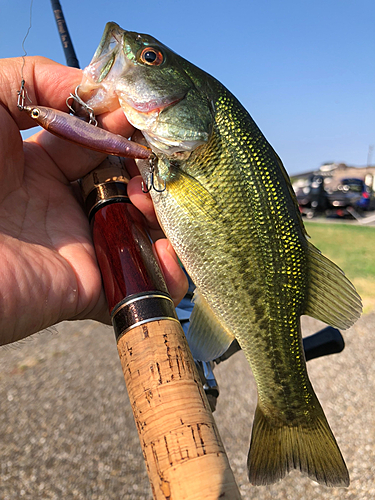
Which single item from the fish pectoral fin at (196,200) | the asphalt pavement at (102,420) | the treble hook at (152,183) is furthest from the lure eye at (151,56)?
the asphalt pavement at (102,420)

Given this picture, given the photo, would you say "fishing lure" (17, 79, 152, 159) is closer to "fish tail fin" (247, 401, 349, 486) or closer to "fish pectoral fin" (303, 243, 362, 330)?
"fish pectoral fin" (303, 243, 362, 330)

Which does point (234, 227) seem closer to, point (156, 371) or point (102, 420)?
point (156, 371)

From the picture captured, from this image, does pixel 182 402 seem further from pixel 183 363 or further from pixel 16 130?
pixel 16 130

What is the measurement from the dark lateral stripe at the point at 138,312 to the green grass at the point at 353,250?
5.69m

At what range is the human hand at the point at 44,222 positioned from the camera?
1393 mm

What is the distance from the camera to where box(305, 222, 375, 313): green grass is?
6828mm

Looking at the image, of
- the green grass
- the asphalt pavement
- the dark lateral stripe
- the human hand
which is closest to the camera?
the dark lateral stripe

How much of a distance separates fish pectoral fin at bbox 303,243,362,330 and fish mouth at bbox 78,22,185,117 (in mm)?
873

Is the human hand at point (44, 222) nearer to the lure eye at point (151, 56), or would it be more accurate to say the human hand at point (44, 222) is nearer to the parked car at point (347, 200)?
the lure eye at point (151, 56)

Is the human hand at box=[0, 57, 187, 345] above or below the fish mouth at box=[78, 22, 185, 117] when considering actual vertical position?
below

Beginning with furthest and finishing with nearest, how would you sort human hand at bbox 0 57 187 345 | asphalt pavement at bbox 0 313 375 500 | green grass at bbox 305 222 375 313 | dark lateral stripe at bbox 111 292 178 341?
green grass at bbox 305 222 375 313 < asphalt pavement at bbox 0 313 375 500 < human hand at bbox 0 57 187 345 < dark lateral stripe at bbox 111 292 178 341

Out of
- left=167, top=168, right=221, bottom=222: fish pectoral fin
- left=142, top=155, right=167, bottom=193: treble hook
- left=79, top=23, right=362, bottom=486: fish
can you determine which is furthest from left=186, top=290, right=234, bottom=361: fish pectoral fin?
left=142, top=155, right=167, bottom=193: treble hook

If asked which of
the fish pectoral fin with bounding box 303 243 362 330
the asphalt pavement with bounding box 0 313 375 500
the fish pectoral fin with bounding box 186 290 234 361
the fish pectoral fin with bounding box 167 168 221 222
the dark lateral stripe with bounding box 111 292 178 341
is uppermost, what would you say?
the fish pectoral fin with bounding box 167 168 221 222

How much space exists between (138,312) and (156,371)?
0.64 ft
